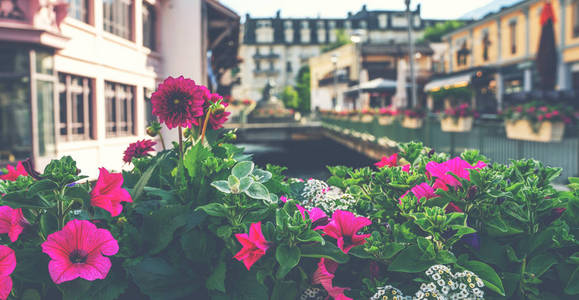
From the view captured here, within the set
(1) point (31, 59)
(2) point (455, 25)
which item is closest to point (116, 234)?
(1) point (31, 59)

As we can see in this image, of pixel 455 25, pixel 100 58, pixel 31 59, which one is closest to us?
pixel 31 59

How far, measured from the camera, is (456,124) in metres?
11.0

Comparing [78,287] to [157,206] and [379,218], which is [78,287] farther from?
[379,218]

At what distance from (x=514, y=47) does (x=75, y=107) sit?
26482 millimetres

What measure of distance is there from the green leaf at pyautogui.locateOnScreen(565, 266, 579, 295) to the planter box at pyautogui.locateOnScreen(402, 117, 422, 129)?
38.4 ft

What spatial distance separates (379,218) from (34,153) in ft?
40.2

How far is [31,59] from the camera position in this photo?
Answer: 39.1 ft

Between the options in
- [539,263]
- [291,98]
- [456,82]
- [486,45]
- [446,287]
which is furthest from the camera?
[291,98]

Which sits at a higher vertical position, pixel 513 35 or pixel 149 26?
pixel 513 35

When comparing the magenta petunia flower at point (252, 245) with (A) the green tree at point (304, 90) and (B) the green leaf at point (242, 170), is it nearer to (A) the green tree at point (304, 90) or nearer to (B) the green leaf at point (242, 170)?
(B) the green leaf at point (242, 170)

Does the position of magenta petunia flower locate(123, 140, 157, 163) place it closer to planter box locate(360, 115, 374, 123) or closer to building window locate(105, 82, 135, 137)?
building window locate(105, 82, 135, 137)

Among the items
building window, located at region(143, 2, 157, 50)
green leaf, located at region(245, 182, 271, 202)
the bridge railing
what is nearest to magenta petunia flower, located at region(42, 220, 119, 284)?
green leaf, located at region(245, 182, 271, 202)

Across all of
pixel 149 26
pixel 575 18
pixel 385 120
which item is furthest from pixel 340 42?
pixel 385 120

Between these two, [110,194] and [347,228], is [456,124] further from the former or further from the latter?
[110,194]
